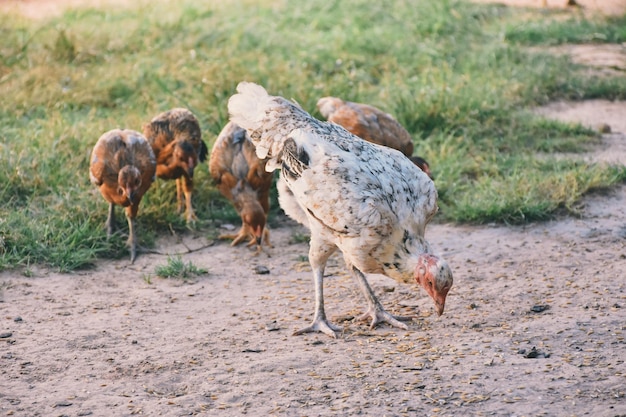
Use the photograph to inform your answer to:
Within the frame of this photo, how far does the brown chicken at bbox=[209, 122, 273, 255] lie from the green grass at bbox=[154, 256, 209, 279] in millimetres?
573

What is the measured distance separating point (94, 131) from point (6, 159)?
34.5 inches

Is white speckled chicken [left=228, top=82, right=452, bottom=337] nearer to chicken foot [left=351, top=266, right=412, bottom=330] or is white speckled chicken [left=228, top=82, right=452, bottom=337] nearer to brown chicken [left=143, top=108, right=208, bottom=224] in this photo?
chicken foot [left=351, top=266, right=412, bottom=330]

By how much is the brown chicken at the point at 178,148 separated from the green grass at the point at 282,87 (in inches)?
6.0

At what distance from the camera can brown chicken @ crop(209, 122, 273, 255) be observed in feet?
21.4

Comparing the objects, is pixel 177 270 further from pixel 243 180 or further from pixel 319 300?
pixel 319 300

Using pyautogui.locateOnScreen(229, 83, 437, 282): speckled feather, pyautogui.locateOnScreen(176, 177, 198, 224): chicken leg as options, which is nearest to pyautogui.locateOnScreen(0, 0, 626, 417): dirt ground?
pyautogui.locateOnScreen(176, 177, 198, 224): chicken leg

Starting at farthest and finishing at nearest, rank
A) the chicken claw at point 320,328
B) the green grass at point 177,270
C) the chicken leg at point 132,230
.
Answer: the chicken leg at point 132,230 < the green grass at point 177,270 < the chicken claw at point 320,328

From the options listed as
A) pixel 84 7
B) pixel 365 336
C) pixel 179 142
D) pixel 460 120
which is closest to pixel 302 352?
pixel 365 336

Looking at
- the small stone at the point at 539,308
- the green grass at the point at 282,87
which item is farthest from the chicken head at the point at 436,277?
the green grass at the point at 282,87

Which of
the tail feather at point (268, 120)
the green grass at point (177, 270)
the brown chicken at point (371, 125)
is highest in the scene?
the tail feather at point (268, 120)

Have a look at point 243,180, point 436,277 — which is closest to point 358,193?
point 436,277

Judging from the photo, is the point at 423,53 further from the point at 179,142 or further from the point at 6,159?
the point at 6,159

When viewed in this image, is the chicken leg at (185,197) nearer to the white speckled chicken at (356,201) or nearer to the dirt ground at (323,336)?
the dirt ground at (323,336)

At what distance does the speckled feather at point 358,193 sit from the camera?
15.7 feet
